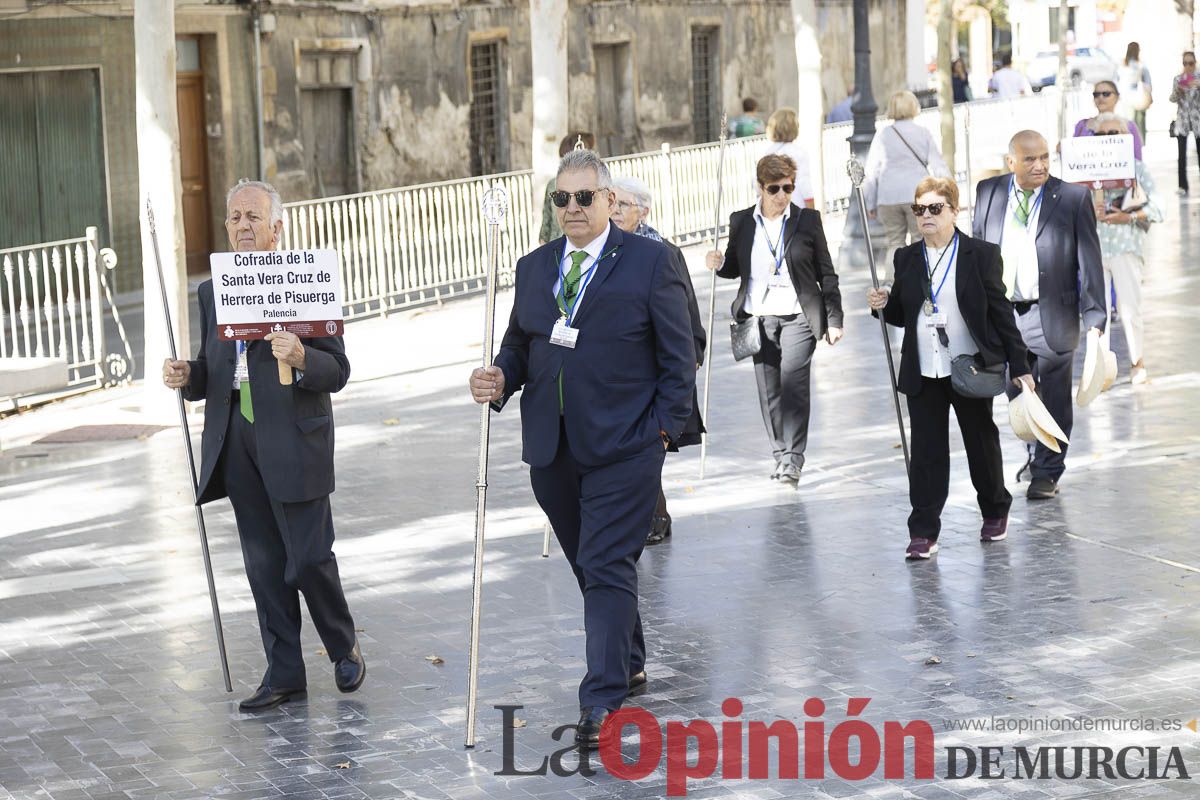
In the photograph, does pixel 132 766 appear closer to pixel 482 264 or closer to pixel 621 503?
pixel 621 503

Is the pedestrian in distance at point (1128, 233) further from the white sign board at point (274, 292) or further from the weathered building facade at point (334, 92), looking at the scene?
the weathered building facade at point (334, 92)

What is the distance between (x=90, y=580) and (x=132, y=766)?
2788 millimetres

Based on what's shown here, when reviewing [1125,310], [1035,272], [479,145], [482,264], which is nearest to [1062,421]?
[1035,272]

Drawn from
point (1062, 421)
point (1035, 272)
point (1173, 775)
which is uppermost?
point (1035, 272)

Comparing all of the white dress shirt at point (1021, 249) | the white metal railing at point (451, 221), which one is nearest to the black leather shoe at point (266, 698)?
the white dress shirt at point (1021, 249)

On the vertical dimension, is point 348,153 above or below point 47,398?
above

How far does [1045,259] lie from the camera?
9609 mm

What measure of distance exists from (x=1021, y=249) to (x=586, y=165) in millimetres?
3876

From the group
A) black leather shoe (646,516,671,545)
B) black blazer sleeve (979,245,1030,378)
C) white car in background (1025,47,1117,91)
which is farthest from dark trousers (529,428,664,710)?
white car in background (1025,47,1117,91)

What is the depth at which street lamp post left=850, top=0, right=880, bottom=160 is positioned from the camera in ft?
67.8

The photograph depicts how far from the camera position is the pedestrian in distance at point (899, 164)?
53.7 ft

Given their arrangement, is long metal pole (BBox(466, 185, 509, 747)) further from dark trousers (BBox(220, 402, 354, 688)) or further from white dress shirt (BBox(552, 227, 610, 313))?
dark trousers (BBox(220, 402, 354, 688))

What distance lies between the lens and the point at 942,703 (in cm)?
671

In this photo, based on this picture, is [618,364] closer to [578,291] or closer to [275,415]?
[578,291]
